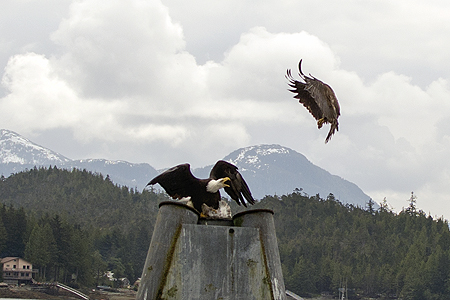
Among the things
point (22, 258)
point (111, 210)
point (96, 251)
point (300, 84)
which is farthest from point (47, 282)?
point (300, 84)

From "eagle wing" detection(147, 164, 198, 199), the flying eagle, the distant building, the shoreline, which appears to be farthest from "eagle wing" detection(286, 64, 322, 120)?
the distant building

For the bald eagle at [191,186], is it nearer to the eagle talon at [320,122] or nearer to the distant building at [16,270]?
the eagle talon at [320,122]

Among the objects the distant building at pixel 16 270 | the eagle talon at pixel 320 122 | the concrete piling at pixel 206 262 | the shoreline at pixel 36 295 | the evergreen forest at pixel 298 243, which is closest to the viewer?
the concrete piling at pixel 206 262

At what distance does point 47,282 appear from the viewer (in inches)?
4469

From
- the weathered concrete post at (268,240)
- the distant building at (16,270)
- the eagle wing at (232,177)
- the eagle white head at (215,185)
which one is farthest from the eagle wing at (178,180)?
the distant building at (16,270)

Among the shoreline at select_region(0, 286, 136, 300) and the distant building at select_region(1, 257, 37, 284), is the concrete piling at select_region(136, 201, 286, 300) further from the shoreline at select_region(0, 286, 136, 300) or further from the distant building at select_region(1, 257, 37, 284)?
the distant building at select_region(1, 257, 37, 284)

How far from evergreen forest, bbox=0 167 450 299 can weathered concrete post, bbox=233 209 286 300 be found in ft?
351

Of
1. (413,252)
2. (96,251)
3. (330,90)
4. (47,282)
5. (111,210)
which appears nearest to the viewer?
(330,90)

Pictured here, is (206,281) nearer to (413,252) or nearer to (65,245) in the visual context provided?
(65,245)

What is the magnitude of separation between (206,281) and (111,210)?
180904mm

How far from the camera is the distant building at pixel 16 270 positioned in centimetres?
10962

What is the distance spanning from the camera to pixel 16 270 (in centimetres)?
10981

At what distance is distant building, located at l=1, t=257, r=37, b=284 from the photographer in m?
110

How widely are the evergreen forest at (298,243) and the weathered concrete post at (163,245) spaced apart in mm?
106719
